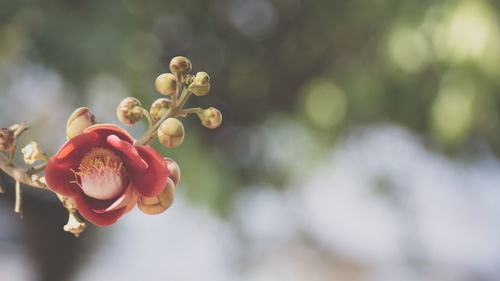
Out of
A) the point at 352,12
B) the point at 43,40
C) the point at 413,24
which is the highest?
the point at 352,12

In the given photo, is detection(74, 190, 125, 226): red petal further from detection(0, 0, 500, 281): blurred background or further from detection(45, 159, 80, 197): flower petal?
detection(0, 0, 500, 281): blurred background

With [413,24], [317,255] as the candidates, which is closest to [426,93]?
[413,24]

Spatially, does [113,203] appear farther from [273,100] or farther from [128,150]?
[273,100]

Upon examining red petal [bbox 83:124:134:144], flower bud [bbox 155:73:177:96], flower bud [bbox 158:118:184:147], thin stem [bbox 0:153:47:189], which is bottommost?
thin stem [bbox 0:153:47:189]

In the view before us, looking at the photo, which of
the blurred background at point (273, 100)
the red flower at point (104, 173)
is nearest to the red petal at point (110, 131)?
the red flower at point (104, 173)

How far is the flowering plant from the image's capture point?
0.88ft

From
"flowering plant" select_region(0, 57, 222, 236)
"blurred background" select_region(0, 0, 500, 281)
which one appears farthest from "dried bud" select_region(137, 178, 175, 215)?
"blurred background" select_region(0, 0, 500, 281)

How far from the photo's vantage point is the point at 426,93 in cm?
259

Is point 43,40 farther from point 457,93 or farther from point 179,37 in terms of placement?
point 457,93

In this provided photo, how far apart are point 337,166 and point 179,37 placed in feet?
3.01

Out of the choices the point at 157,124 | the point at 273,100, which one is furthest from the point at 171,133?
the point at 273,100

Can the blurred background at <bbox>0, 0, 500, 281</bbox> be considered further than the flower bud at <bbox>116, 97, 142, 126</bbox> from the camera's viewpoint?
Yes

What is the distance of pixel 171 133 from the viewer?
0.91 feet

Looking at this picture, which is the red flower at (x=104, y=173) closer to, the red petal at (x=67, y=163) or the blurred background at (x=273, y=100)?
the red petal at (x=67, y=163)
